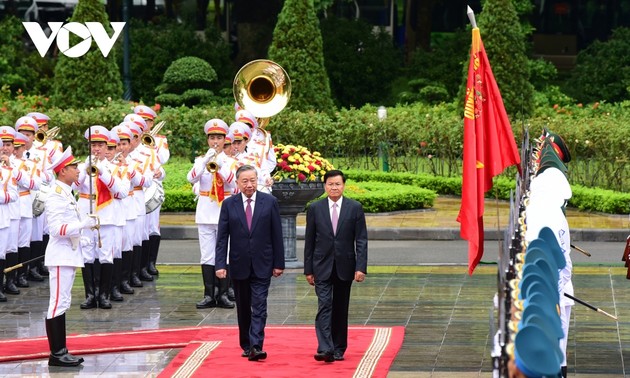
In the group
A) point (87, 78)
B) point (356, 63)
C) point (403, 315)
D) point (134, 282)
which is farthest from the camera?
point (356, 63)

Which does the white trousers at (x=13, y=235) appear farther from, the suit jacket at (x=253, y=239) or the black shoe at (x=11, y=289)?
the suit jacket at (x=253, y=239)

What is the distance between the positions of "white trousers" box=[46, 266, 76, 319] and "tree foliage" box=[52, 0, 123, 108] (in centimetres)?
1762

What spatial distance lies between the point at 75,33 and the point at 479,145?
1624 cm

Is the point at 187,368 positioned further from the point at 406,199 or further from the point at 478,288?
the point at 406,199

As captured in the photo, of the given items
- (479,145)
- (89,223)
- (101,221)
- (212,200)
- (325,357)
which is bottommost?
(325,357)

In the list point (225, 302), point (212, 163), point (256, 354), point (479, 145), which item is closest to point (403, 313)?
point (225, 302)

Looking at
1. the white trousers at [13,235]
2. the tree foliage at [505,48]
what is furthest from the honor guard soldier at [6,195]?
the tree foliage at [505,48]

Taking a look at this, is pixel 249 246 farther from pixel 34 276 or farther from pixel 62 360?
pixel 34 276

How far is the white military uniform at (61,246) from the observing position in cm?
1203

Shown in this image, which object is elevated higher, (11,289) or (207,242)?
(207,242)

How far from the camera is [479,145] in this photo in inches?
424

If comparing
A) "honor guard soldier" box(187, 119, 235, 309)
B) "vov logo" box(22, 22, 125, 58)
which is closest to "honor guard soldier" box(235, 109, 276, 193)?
"honor guard soldier" box(187, 119, 235, 309)

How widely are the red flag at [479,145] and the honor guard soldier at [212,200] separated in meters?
4.41

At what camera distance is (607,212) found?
21828mm
